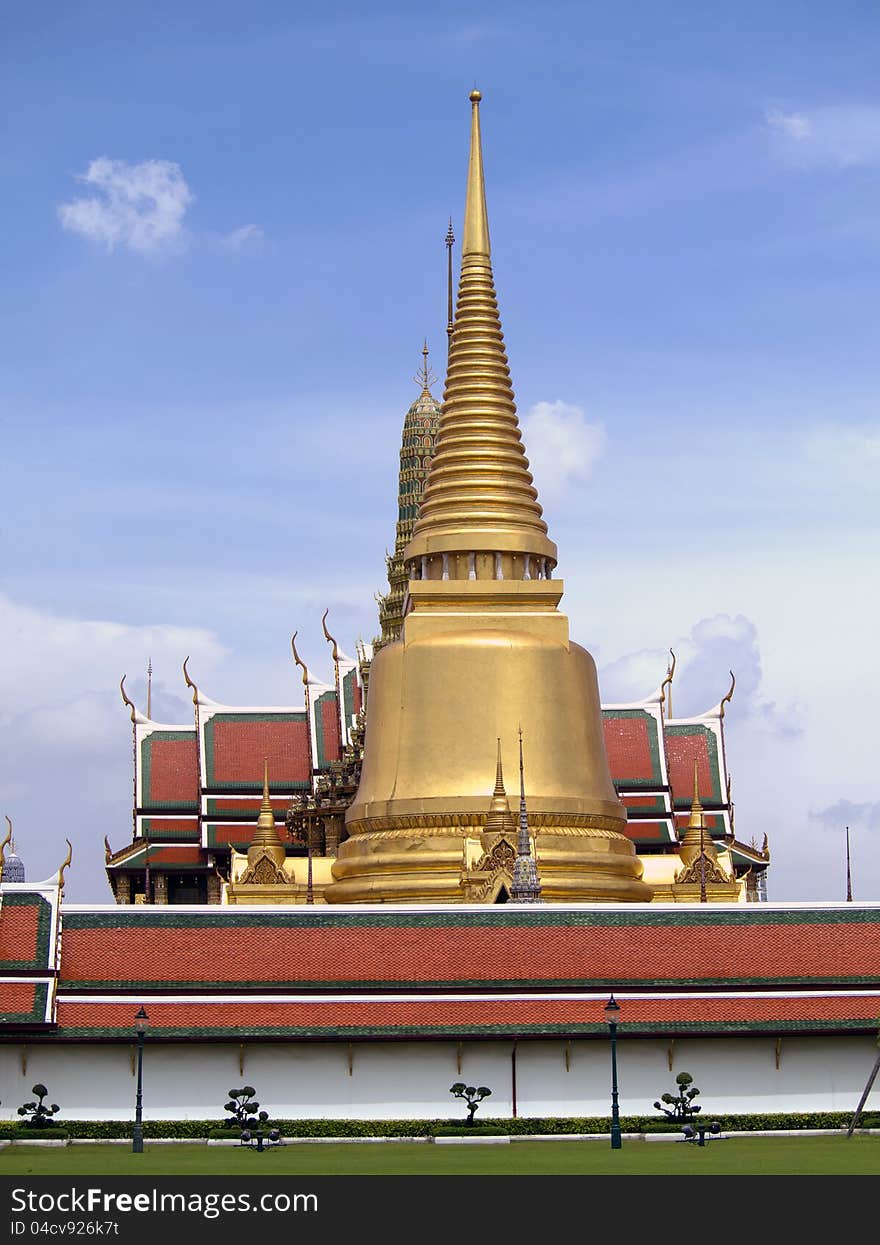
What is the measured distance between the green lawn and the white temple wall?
226cm

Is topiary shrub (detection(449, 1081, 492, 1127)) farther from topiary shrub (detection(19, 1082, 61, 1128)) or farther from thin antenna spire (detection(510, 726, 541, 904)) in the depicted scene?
topiary shrub (detection(19, 1082, 61, 1128))

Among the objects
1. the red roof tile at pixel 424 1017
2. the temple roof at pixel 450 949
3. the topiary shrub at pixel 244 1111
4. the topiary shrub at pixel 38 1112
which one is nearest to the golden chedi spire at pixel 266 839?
the temple roof at pixel 450 949

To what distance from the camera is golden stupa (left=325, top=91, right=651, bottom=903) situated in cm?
4297

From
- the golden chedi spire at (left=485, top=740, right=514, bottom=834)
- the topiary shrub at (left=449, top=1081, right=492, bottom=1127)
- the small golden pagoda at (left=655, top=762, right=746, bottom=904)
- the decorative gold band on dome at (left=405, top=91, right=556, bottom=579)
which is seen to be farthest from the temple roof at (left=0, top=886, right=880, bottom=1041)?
the decorative gold band on dome at (left=405, top=91, right=556, bottom=579)

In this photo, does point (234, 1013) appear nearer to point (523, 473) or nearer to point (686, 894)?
point (686, 894)

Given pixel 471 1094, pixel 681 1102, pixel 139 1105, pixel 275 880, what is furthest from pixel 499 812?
pixel 139 1105

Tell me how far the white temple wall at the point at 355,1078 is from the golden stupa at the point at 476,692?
Answer: 5.16 metres

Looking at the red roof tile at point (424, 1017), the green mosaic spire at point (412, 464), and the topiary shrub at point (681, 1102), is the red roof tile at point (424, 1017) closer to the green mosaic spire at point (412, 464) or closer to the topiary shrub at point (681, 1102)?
the topiary shrub at point (681, 1102)

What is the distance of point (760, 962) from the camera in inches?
1475

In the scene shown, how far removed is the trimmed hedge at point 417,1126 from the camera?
34031 mm

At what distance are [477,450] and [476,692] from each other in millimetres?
5322

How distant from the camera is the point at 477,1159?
1146 inches

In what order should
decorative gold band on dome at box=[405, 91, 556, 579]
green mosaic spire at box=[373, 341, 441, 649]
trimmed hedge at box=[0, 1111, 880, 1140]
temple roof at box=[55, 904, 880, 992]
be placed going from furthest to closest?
green mosaic spire at box=[373, 341, 441, 649], decorative gold band on dome at box=[405, 91, 556, 579], temple roof at box=[55, 904, 880, 992], trimmed hedge at box=[0, 1111, 880, 1140]

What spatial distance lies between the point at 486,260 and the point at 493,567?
22.0ft
